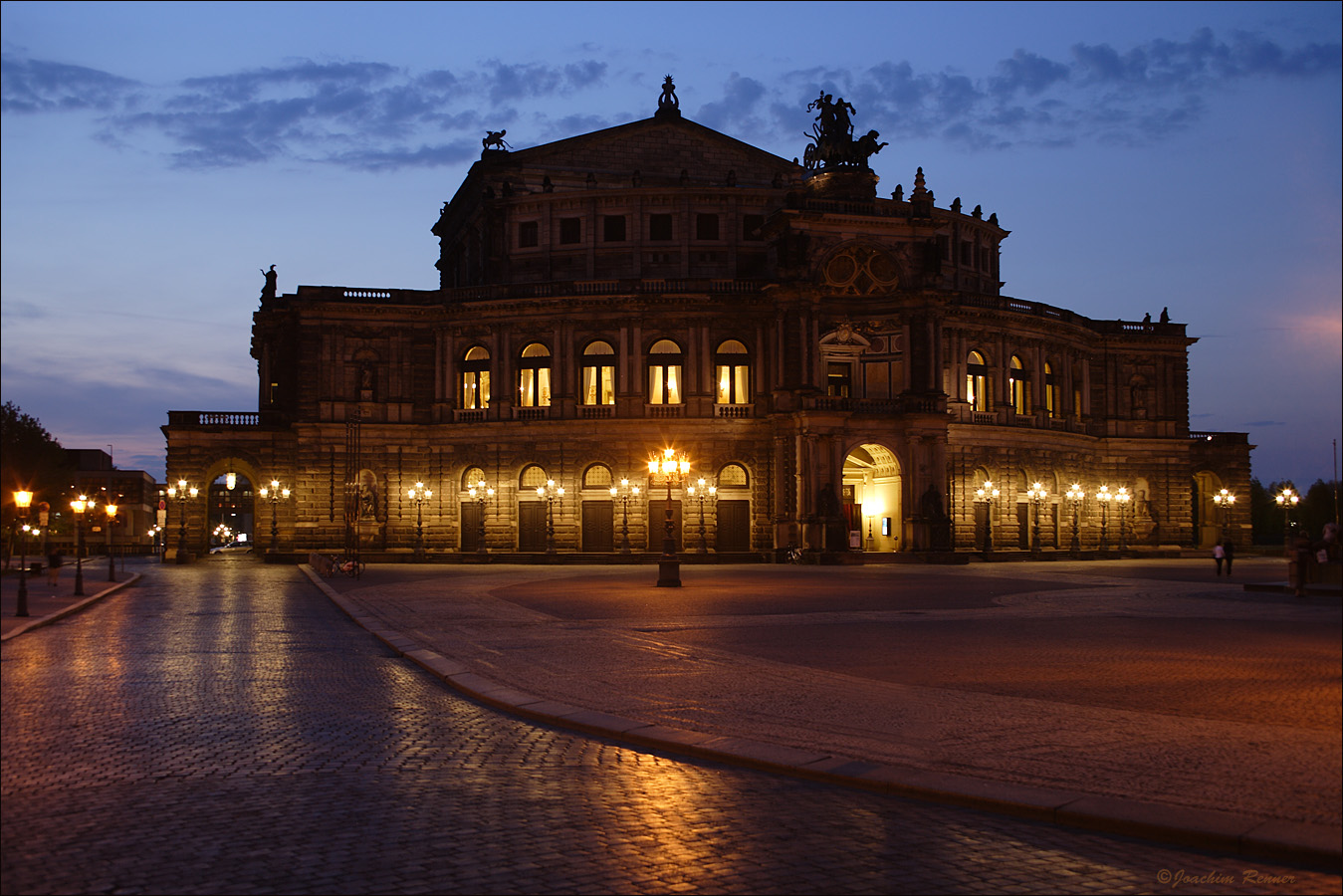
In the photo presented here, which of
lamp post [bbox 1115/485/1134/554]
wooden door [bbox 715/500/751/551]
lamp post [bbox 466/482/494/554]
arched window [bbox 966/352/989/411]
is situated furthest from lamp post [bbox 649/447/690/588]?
lamp post [bbox 1115/485/1134/554]

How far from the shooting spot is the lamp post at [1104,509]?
3014 inches

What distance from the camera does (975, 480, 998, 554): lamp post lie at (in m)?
69.5

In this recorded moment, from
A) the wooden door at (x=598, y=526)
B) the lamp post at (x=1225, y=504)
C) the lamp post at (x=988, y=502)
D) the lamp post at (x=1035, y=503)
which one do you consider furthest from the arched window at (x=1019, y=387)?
the wooden door at (x=598, y=526)

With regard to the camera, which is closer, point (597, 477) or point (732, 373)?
point (597, 477)

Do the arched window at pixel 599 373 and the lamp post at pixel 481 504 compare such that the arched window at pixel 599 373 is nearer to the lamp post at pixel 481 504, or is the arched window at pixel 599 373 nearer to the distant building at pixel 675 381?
the distant building at pixel 675 381

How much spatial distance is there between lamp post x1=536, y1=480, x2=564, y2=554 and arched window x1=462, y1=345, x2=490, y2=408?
21.1 ft

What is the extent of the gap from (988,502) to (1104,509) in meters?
11.9

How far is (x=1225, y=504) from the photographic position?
8250 cm

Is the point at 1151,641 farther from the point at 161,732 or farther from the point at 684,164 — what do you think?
the point at 684,164

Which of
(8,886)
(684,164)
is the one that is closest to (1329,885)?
(8,886)

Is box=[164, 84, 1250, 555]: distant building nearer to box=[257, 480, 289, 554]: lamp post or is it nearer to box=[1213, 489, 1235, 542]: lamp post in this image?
box=[257, 480, 289, 554]: lamp post

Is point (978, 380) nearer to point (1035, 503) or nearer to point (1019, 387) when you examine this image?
point (1019, 387)

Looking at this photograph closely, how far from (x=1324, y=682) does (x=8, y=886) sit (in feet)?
40.5

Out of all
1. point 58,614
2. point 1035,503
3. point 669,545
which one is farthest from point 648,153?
point 58,614
